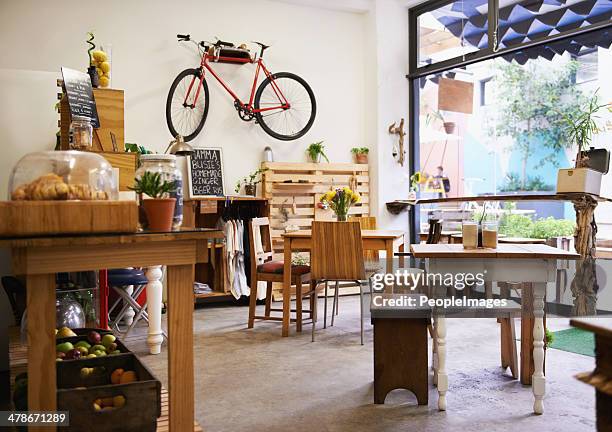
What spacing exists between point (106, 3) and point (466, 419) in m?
5.23

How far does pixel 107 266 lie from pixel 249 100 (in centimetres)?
514

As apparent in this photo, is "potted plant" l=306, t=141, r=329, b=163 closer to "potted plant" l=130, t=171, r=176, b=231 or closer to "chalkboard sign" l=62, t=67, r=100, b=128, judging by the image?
"chalkboard sign" l=62, t=67, r=100, b=128

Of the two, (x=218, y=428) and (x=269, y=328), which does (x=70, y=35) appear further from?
(x=218, y=428)

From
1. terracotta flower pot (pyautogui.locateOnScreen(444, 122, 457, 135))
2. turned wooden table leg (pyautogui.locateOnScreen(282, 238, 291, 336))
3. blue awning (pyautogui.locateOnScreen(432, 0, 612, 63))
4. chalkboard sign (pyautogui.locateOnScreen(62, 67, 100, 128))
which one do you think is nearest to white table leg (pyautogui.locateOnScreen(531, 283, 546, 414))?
turned wooden table leg (pyautogui.locateOnScreen(282, 238, 291, 336))

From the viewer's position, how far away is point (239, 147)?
658cm

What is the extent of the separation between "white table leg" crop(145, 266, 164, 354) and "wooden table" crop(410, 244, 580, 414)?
1.91 metres

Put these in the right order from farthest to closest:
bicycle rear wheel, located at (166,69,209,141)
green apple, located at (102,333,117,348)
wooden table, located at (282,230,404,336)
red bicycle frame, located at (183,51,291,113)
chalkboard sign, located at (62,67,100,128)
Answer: red bicycle frame, located at (183,51,291,113), bicycle rear wheel, located at (166,69,209,141), wooden table, located at (282,230,404,336), chalkboard sign, located at (62,67,100,128), green apple, located at (102,333,117,348)

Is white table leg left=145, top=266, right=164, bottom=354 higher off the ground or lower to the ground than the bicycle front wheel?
lower

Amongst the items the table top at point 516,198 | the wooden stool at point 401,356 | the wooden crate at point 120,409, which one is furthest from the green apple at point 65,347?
the table top at point 516,198

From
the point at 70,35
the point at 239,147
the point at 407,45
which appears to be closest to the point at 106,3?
the point at 70,35

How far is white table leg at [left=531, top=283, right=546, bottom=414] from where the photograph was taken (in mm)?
2926

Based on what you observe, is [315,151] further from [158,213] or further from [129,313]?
[158,213]

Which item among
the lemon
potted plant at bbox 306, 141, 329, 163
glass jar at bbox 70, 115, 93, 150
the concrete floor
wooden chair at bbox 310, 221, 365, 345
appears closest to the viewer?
glass jar at bbox 70, 115, 93, 150

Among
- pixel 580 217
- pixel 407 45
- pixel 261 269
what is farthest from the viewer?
pixel 407 45
